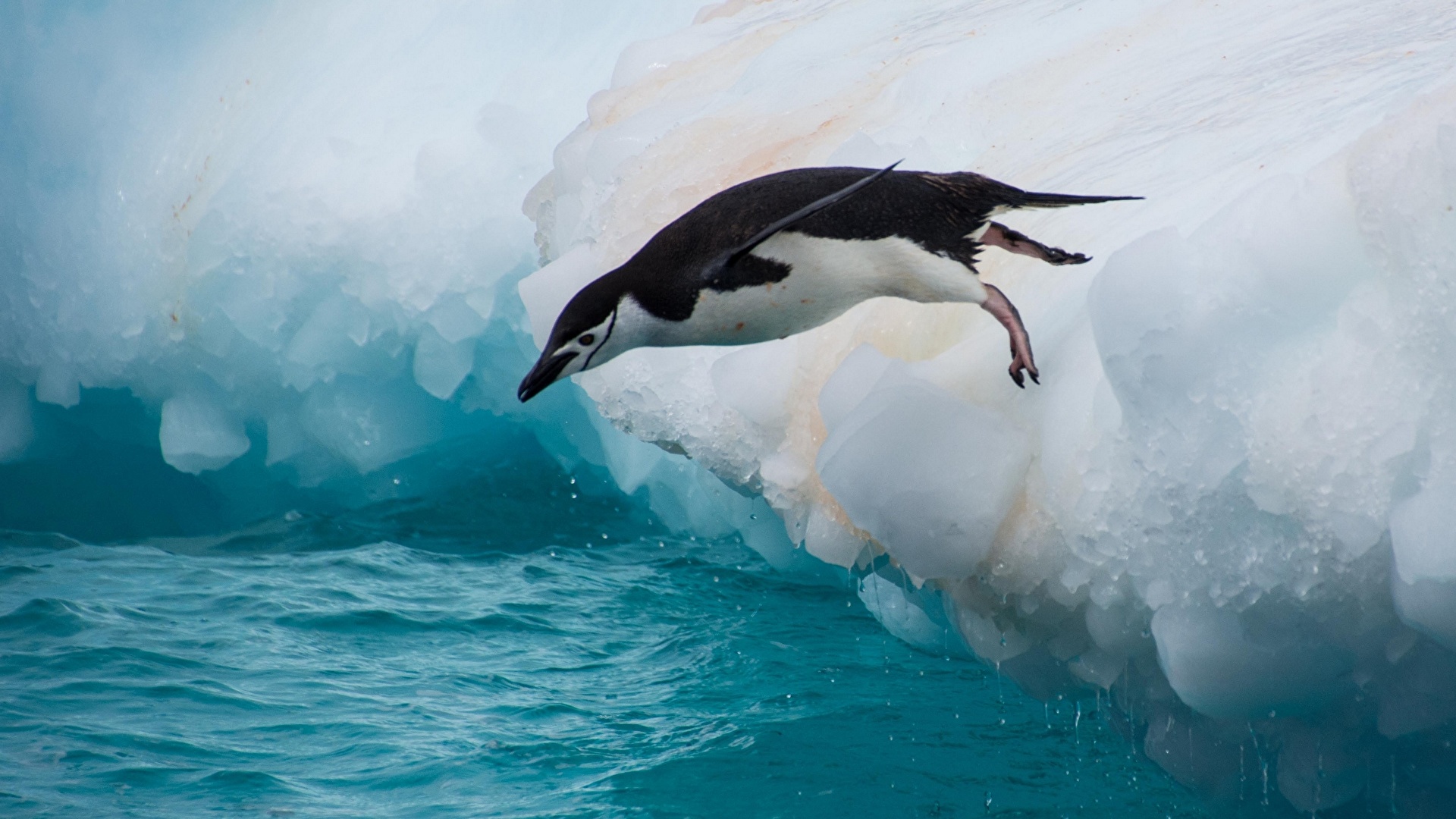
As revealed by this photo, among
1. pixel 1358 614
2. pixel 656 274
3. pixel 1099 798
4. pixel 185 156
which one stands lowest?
pixel 1099 798

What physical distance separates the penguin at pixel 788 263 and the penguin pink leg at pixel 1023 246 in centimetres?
6

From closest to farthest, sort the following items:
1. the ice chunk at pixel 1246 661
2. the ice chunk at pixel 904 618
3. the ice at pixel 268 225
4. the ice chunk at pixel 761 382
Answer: the ice chunk at pixel 1246 661 → the ice chunk at pixel 761 382 → the ice chunk at pixel 904 618 → the ice at pixel 268 225

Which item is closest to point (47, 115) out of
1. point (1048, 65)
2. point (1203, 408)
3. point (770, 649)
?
point (770, 649)

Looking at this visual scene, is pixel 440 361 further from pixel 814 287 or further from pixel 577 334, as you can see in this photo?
pixel 814 287

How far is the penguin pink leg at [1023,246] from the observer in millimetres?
2078

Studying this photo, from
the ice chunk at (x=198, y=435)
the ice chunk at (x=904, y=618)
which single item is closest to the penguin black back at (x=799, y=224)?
the ice chunk at (x=904, y=618)

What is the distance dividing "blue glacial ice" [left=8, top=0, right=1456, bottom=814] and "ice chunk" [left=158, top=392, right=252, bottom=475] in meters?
0.02

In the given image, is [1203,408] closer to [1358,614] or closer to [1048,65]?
[1358,614]

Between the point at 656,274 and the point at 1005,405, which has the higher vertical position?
the point at 656,274

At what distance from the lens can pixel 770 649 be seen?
3.77m

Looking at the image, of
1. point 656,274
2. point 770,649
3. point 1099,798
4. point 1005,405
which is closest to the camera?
point 656,274

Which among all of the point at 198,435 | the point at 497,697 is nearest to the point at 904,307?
the point at 497,697

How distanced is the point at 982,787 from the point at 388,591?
2.48m

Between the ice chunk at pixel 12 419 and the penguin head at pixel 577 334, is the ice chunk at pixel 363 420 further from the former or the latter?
the penguin head at pixel 577 334
